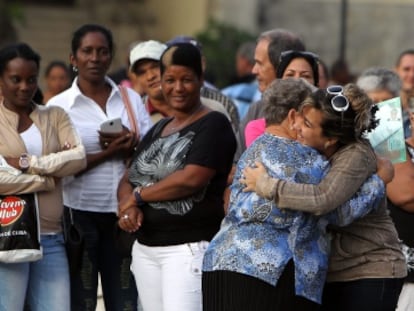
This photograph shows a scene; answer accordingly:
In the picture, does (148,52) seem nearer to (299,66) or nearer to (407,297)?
(299,66)

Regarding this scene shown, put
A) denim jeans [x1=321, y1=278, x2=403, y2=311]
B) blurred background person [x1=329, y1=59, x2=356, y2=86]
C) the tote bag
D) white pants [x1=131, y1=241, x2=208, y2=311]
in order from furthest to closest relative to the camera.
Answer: blurred background person [x1=329, y1=59, x2=356, y2=86]
the tote bag
white pants [x1=131, y1=241, x2=208, y2=311]
denim jeans [x1=321, y1=278, x2=403, y2=311]

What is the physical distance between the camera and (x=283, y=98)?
5332 mm

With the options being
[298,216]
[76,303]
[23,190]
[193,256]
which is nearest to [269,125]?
[298,216]

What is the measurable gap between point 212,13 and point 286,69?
1407cm

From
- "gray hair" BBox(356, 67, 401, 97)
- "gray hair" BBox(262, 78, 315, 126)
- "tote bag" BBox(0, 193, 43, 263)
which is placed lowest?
"tote bag" BBox(0, 193, 43, 263)

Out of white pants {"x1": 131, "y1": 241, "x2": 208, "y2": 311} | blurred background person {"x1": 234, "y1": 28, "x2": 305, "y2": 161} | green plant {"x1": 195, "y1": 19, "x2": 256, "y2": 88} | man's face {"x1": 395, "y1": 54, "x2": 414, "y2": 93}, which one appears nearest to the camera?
white pants {"x1": 131, "y1": 241, "x2": 208, "y2": 311}

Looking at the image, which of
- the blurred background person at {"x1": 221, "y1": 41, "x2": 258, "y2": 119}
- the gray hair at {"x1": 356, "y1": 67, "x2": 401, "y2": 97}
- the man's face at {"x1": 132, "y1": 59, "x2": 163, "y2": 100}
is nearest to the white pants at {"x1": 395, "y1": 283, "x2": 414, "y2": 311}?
the gray hair at {"x1": 356, "y1": 67, "x2": 401, "y2": 97}

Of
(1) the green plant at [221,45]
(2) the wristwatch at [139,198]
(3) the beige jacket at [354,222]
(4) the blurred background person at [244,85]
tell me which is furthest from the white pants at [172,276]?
(1) the green plant at [221,45]

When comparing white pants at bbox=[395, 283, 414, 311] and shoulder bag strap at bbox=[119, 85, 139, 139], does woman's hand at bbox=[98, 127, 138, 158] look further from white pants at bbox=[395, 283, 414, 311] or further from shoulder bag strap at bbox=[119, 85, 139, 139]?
white pants at bbox=[395, 283, 414, 311]

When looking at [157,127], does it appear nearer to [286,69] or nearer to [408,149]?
[286,69]

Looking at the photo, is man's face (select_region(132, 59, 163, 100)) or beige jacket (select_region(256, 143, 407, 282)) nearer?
beige jacket (select_region(256, 143, 407, 282))

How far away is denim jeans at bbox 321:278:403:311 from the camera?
5270 mm

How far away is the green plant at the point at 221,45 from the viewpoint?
1809 cm

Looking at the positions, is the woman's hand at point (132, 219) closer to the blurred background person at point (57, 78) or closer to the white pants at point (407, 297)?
the white pants at point (407, 297)
